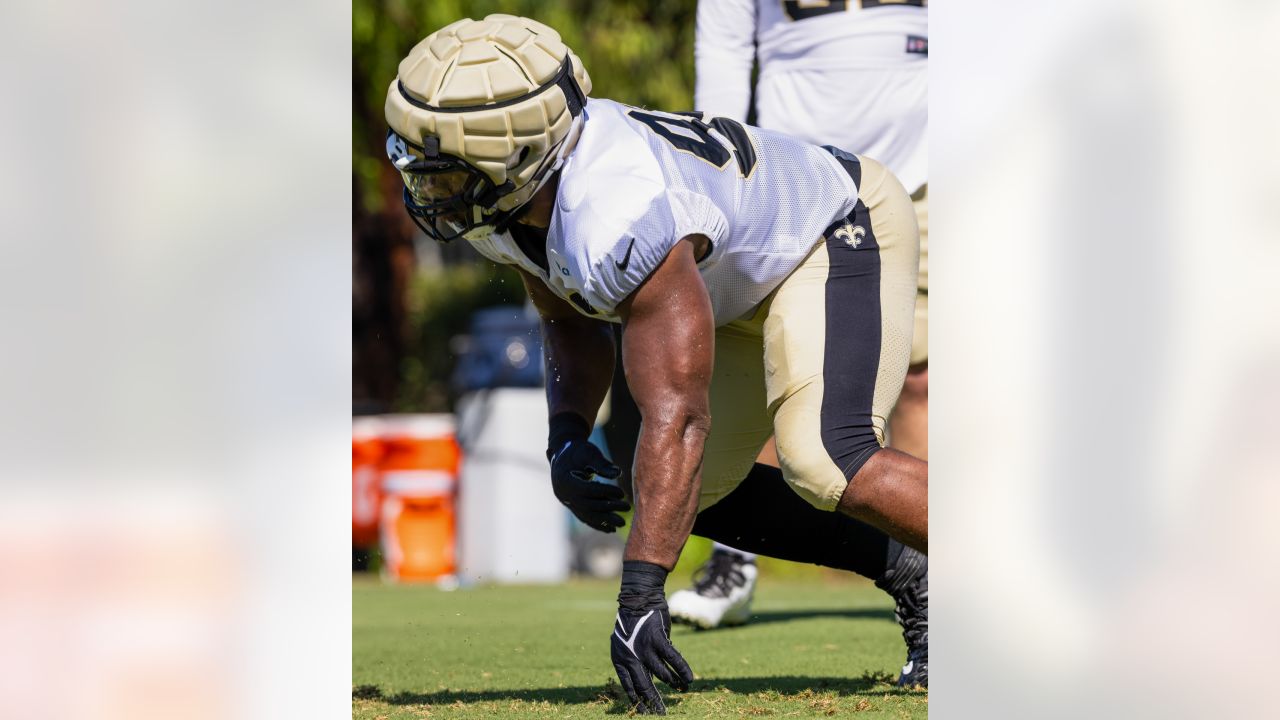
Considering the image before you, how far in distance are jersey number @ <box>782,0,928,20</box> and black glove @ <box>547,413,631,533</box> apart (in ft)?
6.65

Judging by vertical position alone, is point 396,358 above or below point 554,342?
below

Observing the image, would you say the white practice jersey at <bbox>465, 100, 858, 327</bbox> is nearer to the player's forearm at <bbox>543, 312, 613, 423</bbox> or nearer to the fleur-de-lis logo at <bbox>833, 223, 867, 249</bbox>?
the fleur-de-lis logo at <bbox>833, 223, 867, 249</bbox>

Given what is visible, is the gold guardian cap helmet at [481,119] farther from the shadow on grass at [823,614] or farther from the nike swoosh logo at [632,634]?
the shadow on grass at [823,614]

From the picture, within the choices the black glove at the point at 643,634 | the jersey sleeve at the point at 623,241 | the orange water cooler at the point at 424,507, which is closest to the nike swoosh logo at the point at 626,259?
the jersey sleeve at the point at 623,241

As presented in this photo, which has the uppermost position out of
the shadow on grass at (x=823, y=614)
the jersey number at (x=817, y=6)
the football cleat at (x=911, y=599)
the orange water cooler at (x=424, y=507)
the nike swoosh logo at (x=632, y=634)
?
the jersey number at (x=817, y=6)

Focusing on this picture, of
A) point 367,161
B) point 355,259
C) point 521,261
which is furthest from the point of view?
point 355,259

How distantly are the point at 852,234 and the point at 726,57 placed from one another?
1.67m

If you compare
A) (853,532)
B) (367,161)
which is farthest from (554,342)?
(367,161)

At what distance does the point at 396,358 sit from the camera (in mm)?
17812

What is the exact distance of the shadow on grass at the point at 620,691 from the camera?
396cm

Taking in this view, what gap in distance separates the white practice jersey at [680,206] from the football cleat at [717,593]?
1762mm
